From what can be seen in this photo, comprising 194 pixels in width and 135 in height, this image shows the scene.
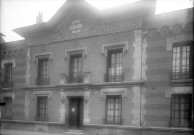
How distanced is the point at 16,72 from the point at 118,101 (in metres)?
9.32

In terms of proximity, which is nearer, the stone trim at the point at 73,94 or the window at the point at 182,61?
the window at the point at 182,61

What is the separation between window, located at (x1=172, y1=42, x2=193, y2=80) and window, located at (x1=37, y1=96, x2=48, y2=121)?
951 cm

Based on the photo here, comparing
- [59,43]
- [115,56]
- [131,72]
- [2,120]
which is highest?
[59,43]

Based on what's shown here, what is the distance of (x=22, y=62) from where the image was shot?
19406 mm

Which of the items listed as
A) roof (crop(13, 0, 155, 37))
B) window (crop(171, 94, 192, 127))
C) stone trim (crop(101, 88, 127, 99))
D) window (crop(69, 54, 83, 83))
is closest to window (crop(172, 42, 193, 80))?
window (crop(171, 94, 192, 127))

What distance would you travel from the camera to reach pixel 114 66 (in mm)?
15453

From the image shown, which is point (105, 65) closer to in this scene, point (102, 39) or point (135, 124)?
point (102, 39)

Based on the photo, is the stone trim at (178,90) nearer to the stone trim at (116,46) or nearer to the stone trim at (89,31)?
the stone trim at (116,46)

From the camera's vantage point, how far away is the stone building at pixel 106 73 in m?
13.2

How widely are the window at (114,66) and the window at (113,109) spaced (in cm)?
113

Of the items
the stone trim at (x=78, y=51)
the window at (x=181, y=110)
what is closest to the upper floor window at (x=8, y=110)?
the stone trim at (x=78, y=51)

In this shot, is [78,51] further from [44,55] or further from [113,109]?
[113,109]

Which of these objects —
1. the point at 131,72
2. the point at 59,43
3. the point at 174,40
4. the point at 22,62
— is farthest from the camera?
the point at 22,62

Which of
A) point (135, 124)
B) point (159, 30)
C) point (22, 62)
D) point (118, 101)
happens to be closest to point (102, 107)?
point (118, 101)
